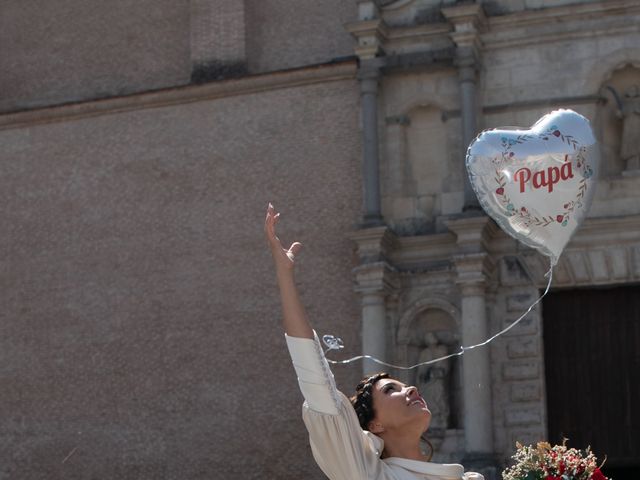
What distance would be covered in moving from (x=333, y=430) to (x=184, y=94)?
40.4 ft

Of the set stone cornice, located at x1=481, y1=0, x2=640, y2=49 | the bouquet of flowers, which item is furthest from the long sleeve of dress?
stone cornice, located at x1=481, y1=0, x2=640, y2=49

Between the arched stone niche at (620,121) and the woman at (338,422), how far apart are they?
10175 millimetres

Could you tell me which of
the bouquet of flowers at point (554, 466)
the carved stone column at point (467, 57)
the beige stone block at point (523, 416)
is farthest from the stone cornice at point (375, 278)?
the bouquet of flowers at point (554, 466)

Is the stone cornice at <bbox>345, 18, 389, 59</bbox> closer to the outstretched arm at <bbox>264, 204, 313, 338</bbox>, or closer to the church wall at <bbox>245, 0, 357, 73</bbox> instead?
the church wall at <bbox>245, 0, 357, 73</bbox>

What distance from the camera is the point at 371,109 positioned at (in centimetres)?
1471

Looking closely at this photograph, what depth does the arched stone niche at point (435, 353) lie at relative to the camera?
45.5ft

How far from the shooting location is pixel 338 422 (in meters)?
3.93

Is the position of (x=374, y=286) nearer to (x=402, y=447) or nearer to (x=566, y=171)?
(x=566, y=171)

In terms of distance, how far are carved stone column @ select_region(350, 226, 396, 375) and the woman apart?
9960 mm

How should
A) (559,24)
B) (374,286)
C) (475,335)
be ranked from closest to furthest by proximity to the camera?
(475,335)
(374,286)
(559,24)

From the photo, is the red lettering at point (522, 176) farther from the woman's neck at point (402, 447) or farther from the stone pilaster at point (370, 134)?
the stone pilaster at point (370, 134)

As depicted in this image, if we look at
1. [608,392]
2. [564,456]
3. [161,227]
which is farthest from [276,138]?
[564,456]

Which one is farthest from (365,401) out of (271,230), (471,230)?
(471,230)

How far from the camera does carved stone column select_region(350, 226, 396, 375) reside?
14102mm
